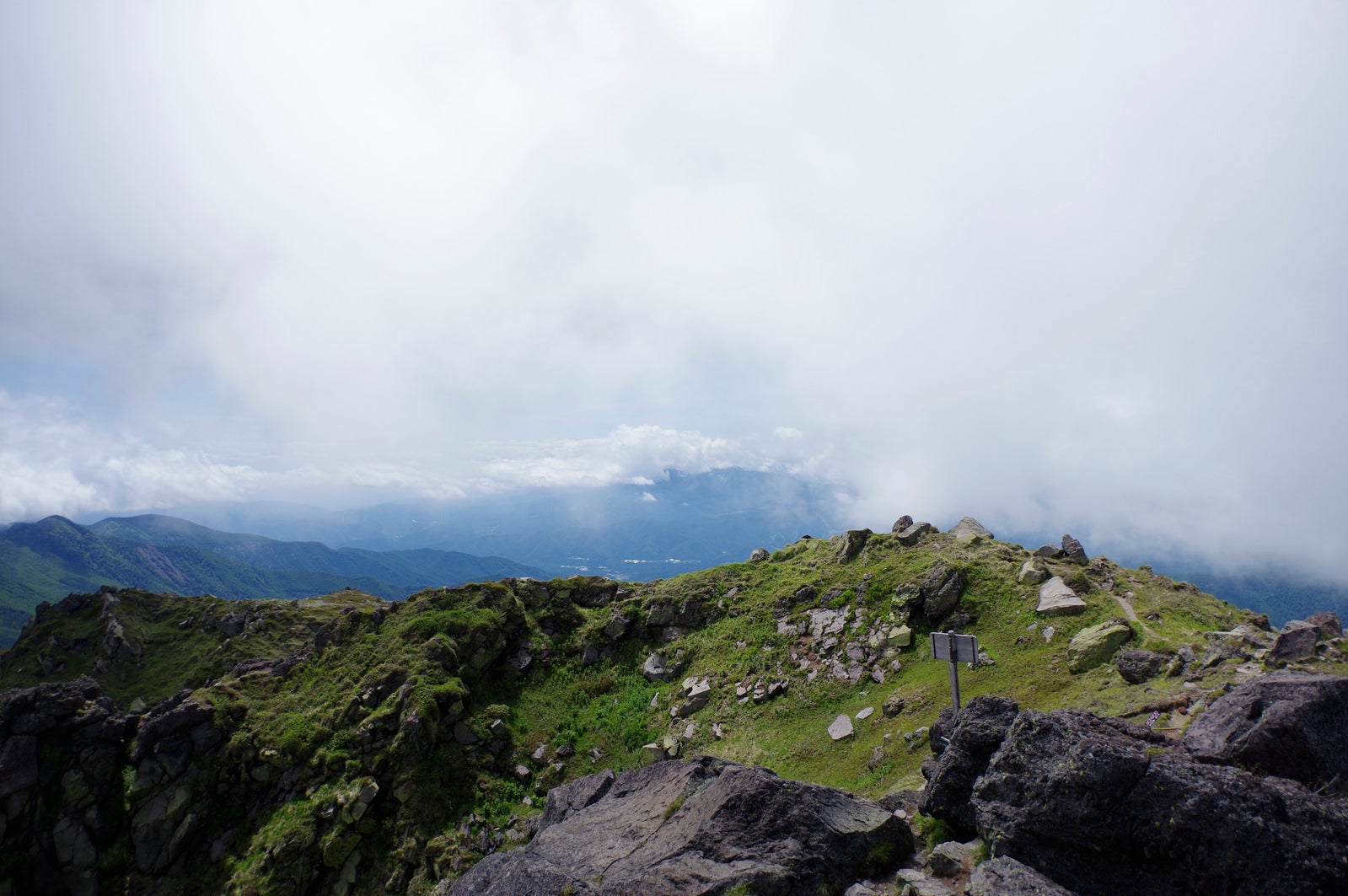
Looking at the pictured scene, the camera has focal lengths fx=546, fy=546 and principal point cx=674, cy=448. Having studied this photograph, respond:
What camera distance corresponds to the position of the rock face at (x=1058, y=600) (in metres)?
25.0

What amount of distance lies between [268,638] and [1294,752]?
304ft

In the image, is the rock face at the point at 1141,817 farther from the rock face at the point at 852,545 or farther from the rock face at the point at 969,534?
the rock face at the point at 852,545

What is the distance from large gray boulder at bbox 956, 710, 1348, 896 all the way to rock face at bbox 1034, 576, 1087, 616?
1703 cm

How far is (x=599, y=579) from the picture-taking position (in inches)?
1703

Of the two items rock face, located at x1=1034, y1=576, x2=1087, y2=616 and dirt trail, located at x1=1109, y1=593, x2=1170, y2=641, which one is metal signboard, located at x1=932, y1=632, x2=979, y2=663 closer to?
dirt trail, located at x1=1109, y1=593, x2=1170, y2=641

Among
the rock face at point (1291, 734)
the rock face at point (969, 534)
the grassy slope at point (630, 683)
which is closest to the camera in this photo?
the rock face at point (1291, 734)

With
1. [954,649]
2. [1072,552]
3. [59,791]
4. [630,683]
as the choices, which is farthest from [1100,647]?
[59,791]

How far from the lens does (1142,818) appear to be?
8.94 m

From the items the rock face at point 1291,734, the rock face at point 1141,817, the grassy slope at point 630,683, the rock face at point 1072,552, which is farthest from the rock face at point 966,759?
the rock face at point 1072,552

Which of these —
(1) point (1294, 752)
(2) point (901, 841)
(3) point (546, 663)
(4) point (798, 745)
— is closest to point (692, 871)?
(2) point (901, 841)

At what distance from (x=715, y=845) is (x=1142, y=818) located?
7.92 m

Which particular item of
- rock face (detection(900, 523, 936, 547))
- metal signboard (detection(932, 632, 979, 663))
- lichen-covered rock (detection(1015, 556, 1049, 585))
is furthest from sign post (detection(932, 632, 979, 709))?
rock face (detection(900, 523, 936, 547))

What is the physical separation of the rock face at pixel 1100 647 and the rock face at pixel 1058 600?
3065 mm

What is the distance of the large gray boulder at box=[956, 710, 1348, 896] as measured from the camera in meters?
7.75
